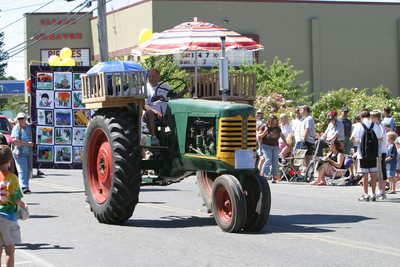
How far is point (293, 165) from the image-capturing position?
20.0 metres

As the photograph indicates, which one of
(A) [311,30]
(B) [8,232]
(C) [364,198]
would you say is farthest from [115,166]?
(A) [311,30]

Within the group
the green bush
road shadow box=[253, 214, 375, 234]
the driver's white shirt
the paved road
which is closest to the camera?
the paved road

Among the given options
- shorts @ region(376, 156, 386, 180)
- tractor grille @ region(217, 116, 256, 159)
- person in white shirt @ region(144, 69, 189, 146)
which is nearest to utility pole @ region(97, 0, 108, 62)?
shorts @ region(376, 156, 386, 180)

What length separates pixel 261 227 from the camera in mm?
9977

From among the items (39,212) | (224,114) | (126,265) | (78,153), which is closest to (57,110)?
(78,153)

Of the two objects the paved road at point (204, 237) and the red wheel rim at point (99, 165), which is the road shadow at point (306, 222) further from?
the red wheel rim at point (99, 165)

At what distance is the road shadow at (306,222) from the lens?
10.3 m

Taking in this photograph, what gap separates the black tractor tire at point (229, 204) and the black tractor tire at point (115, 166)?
1274 millimetres

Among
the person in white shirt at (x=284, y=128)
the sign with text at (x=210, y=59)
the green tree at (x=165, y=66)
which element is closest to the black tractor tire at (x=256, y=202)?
the person in white shirt at (x=284, y=128)

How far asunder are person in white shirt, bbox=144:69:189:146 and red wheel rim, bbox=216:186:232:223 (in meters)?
1.65

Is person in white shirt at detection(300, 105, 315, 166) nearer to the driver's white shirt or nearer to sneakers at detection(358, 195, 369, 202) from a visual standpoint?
sneakers at detection(358, 195, 369, 202)

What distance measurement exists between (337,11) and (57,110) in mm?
34577

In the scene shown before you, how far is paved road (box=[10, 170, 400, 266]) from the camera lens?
27.0 feet

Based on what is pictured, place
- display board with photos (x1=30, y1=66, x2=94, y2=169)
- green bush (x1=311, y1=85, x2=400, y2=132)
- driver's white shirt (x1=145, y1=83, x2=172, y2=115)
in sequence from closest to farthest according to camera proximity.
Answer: driver's white shirt (x1=145, y1=83, x2=172, y2=115)
display board with photos (x1=30, y1=66, x2=94, y2=169)
green bush (x1=311, y1=85, x2=400, y2=132)
